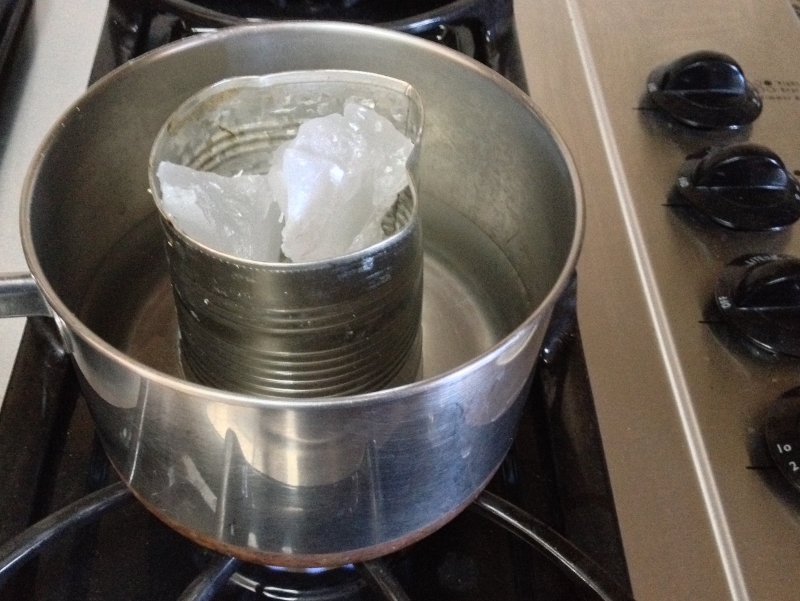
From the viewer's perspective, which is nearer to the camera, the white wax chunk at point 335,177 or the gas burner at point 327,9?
the white wax chunk at point 335,177

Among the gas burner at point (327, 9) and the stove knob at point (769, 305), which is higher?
the gas burner at point (327, 9)

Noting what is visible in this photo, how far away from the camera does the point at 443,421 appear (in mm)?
305

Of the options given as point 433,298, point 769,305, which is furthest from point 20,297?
point 769,305

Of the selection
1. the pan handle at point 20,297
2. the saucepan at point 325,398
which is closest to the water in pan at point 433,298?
the saucepan at point 325,398

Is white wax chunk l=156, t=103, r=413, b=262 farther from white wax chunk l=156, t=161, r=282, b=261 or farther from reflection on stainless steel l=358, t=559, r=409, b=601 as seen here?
reflection on stainless steel l=358, t=559, r=409, b=601

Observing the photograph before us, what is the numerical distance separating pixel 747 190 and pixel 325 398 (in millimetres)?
329

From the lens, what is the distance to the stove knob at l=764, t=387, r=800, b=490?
388mm

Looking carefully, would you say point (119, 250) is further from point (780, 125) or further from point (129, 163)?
point (780, 125)

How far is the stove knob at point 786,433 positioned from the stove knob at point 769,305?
31 mm

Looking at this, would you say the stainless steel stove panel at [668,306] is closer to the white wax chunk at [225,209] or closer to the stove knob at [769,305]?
the stove knob at [769,305]

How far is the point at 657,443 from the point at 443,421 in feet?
0.57

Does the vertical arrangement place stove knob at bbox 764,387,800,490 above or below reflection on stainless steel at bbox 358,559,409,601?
above

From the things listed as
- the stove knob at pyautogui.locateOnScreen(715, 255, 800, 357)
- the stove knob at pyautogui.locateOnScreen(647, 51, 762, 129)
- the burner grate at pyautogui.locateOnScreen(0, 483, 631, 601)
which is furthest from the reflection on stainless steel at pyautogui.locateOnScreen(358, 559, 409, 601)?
the stove knob at pyautogui.locateOnScreen(647, 51, 762, 129)

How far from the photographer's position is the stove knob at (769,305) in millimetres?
420
